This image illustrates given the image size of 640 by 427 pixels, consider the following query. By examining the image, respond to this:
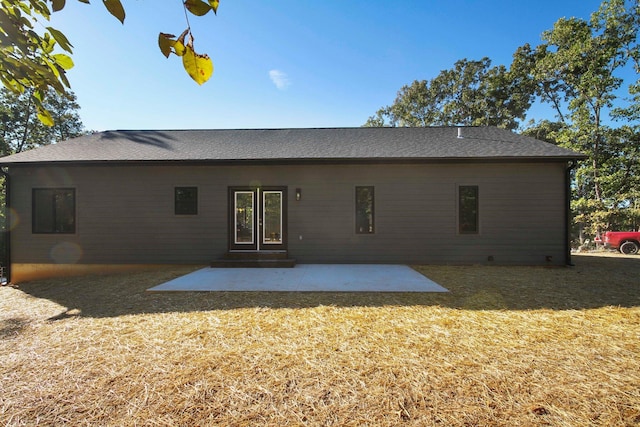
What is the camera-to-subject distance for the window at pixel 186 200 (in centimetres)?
846

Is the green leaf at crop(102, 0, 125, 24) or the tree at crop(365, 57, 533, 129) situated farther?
the tree at crop(365, 57, 533, 129)

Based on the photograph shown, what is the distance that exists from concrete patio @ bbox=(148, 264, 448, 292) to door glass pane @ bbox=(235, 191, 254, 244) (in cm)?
119

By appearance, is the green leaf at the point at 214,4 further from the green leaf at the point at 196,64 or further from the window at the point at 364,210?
the window at the point at 364,210

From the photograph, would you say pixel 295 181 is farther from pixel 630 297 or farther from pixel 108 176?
pixel 630 297

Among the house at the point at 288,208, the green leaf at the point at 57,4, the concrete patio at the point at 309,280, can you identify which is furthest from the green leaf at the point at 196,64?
the house at the point at 288,208

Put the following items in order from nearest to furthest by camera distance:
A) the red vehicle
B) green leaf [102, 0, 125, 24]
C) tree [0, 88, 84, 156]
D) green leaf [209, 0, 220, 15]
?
green leaf [102, 0, 125, 24] < green leaf [209, 0, 220, 15] < the red vehicle < tree [0, 88, 84, 156]

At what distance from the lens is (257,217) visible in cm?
861

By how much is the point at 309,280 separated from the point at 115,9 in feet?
19.6

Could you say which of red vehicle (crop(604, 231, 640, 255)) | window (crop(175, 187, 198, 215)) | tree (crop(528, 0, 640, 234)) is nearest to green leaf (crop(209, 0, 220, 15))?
window (crop(175, 187, 198, 215))

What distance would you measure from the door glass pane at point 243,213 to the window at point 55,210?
16.2ft

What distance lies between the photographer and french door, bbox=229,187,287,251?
8.55 metres

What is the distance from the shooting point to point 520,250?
26.7 feet

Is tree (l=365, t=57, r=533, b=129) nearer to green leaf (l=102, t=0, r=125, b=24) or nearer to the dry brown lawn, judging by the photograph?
the dry brown lawn

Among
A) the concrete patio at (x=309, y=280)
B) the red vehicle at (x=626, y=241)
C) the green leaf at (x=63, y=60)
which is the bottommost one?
the concrete patio at (x=309, y=280)
